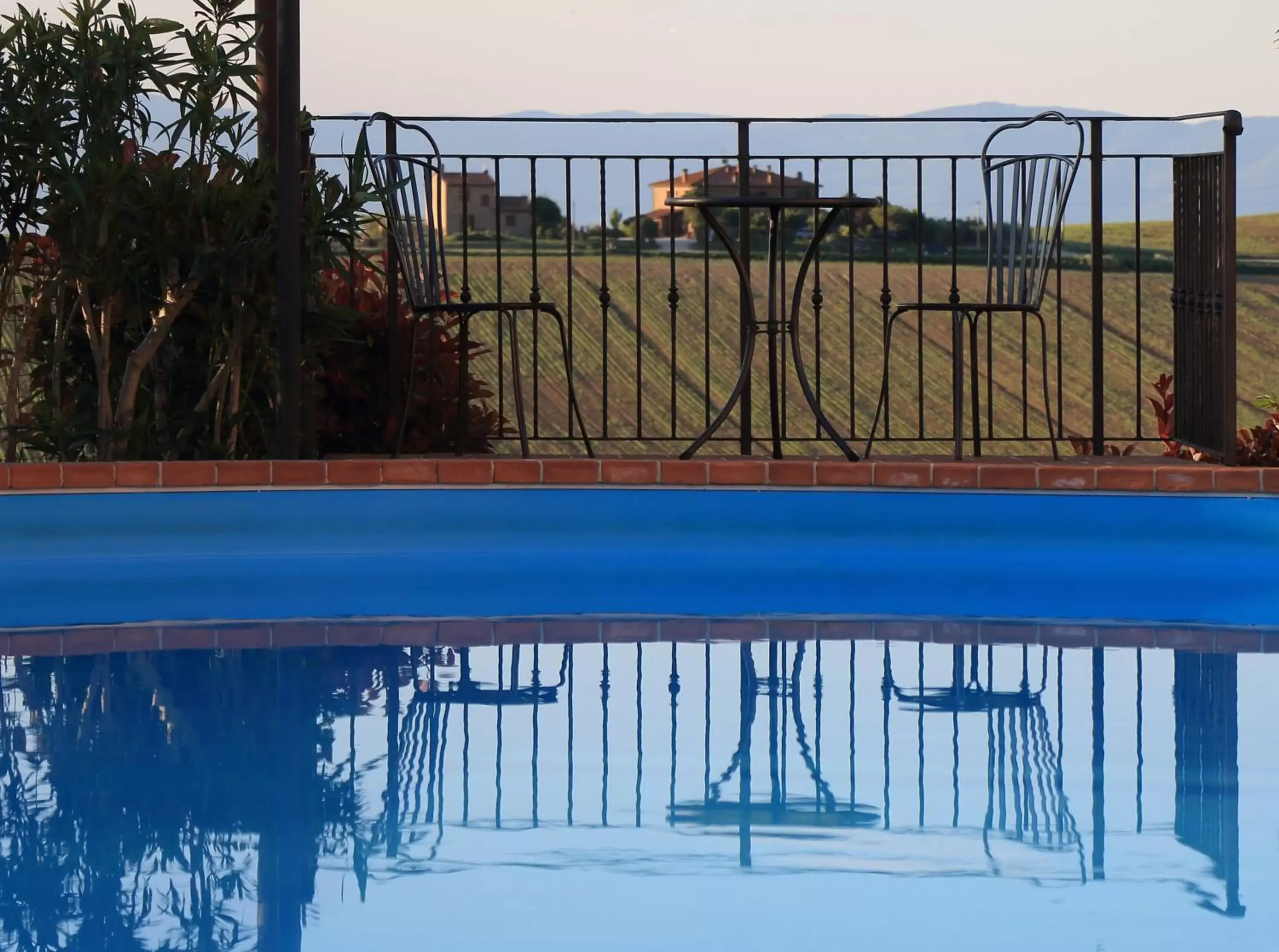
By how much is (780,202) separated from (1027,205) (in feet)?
2.48

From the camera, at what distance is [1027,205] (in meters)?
4.60

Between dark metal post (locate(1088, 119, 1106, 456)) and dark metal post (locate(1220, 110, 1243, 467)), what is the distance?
1.22ft

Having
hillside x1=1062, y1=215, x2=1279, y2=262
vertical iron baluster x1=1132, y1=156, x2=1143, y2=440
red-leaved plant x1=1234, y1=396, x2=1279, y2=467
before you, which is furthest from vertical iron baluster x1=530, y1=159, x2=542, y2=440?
hillside x1=1062, y1=215, x2=1279, y2=262

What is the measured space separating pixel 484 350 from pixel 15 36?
1502 mm

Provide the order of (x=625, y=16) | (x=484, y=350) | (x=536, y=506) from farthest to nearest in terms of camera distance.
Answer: (x=625, y=16), (x=484, y=350), (x=536, y=506)

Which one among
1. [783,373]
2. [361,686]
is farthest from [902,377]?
[361,686]

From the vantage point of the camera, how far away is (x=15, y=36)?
4.66 metres

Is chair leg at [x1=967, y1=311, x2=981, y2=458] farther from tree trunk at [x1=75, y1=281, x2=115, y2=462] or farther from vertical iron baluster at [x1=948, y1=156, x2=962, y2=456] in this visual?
tree trunk at [x1=75, y1=281, x2=115, y2=462]

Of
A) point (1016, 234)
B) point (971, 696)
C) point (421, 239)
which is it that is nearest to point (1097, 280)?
point (1016, 234)

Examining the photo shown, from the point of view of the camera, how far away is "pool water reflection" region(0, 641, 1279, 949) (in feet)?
6.05

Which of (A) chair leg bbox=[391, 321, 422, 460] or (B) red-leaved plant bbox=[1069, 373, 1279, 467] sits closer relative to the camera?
(A) chair leg bbox=[391, 321, 422, 460]

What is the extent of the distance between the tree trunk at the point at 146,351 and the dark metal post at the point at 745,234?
145 cm

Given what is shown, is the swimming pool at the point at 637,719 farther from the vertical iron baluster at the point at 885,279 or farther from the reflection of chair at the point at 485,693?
the vertical iron baluster at the point at 885,279

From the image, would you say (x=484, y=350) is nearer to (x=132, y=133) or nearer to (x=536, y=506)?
(x=536, y=506)
